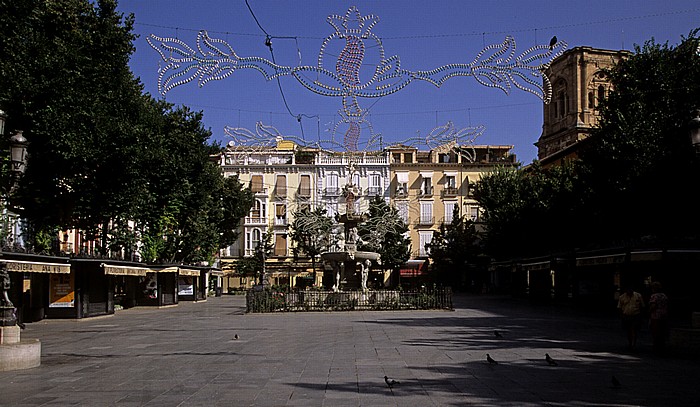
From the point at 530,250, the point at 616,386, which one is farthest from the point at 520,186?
the point at 616,386

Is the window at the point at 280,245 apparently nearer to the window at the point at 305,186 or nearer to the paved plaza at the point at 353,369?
the window at the point at 305,186

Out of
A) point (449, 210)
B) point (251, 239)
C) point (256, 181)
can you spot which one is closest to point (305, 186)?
point (256, 181)

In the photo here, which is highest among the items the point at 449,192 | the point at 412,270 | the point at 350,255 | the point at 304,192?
the point at 449,192

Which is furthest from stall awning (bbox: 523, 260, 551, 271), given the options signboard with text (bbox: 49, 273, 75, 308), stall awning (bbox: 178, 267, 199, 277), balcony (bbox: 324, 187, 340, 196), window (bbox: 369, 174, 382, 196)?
window (bbox: 369, 174, 382, 196)

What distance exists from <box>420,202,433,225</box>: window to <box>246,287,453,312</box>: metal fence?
40.0 metres

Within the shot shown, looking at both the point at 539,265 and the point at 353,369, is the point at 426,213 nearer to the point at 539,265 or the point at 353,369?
the point at 539,265

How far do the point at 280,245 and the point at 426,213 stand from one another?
14.7 meters

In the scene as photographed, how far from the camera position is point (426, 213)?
72.8m

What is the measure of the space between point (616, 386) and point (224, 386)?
587cm

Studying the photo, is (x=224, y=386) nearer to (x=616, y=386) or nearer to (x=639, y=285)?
(x=616, y=386)

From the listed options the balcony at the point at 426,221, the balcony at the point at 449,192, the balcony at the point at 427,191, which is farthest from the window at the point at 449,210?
the balcony at the point at 427,191

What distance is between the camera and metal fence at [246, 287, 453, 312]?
3228 centimetres

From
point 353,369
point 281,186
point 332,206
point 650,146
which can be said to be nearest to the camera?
point 353,369

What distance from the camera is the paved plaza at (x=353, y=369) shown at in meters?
10.2
